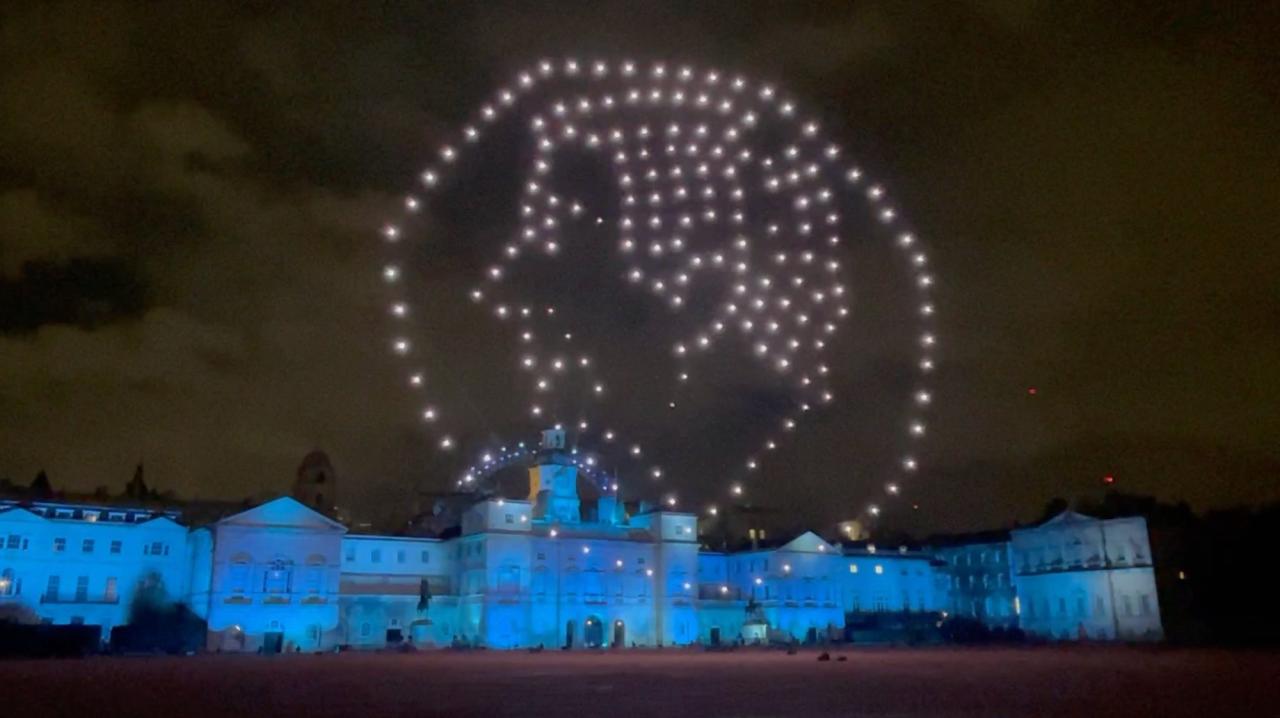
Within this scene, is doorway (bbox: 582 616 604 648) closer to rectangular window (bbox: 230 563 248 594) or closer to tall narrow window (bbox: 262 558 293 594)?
tall narrow window (bbox: 262 558 293 594)

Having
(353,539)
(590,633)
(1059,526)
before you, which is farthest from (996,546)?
(353,539)

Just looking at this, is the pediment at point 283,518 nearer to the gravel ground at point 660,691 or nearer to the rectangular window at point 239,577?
the rectangular window at point 239,577

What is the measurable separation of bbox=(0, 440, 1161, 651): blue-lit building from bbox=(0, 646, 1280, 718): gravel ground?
94.7 ft

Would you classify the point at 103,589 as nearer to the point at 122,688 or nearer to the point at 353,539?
the point at 353,539

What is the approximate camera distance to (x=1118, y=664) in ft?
111

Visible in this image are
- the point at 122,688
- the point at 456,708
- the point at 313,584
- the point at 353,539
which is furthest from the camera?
the point at 353,539

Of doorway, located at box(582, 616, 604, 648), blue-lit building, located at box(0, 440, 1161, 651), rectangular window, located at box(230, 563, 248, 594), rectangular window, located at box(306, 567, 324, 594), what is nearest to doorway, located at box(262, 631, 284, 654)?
blue-lit building, located at box(0, 440, 1161, 651)

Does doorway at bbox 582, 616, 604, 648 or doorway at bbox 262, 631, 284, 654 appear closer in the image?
doorway at bbox 262, 631, 284, 654

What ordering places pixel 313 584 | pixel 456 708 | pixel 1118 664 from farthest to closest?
pixel 313 584
pixel 1118 664
pixel 456 708

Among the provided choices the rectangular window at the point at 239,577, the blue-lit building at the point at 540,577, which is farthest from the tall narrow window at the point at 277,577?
the rectangular window at the point at 239,577

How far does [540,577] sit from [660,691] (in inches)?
1970

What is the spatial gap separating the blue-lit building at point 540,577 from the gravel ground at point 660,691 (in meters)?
28.9

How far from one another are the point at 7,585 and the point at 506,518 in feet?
94.5

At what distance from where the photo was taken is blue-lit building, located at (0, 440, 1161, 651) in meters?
60.0
